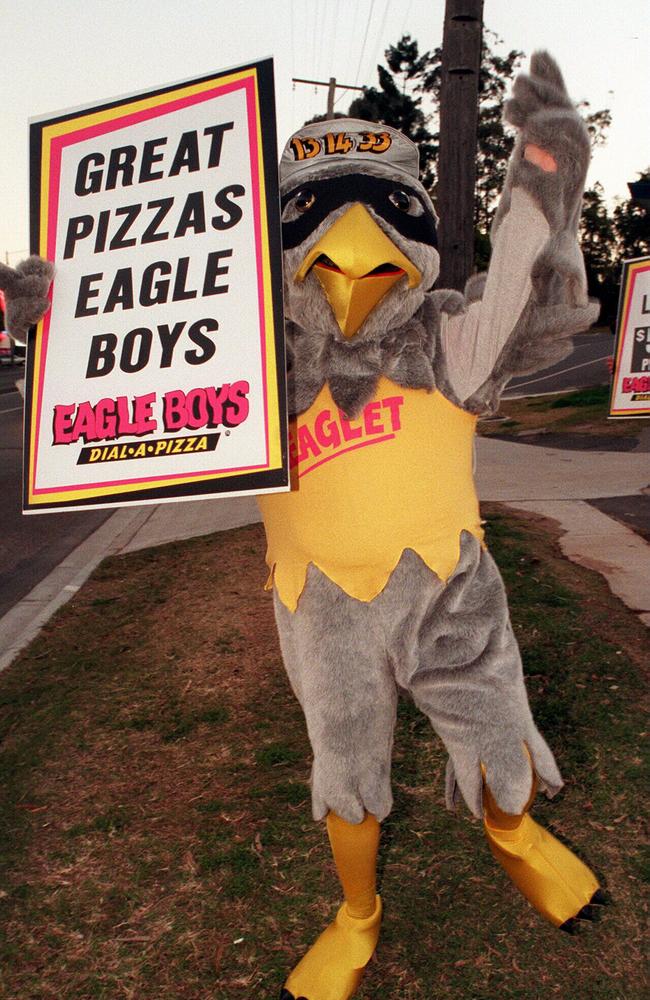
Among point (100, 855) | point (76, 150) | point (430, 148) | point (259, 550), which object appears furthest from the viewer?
point (430, 148)

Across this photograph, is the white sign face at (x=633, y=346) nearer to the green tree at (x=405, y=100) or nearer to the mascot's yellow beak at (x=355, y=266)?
the mascot's yellow beak at (x=355, y=266)

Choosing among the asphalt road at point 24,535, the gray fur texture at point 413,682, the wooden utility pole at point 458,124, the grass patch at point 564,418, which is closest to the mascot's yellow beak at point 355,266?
the gray fur texture at point 413,682

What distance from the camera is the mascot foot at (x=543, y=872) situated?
Result: 228 cm

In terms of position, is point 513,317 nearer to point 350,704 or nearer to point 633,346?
point 350,704

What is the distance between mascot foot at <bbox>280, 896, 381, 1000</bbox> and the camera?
2.25 meters

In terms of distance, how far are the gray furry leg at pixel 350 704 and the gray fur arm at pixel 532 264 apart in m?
0.63

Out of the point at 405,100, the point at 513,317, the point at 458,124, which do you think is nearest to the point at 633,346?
the point at 458,124

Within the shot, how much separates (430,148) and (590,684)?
42.5 m

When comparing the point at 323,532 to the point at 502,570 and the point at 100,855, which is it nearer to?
the point at 100,855

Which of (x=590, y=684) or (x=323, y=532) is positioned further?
(x=590, y=684)

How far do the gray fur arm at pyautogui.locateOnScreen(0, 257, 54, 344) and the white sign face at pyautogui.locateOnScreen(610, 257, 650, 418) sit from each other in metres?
4.26

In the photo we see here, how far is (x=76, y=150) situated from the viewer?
220cm

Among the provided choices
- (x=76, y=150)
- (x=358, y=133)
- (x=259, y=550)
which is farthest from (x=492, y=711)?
(x=259, y=550)

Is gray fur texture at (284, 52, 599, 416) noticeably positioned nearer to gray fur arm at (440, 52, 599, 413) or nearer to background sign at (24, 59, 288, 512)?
gray fur arm at (440, 52, 599, 413)
